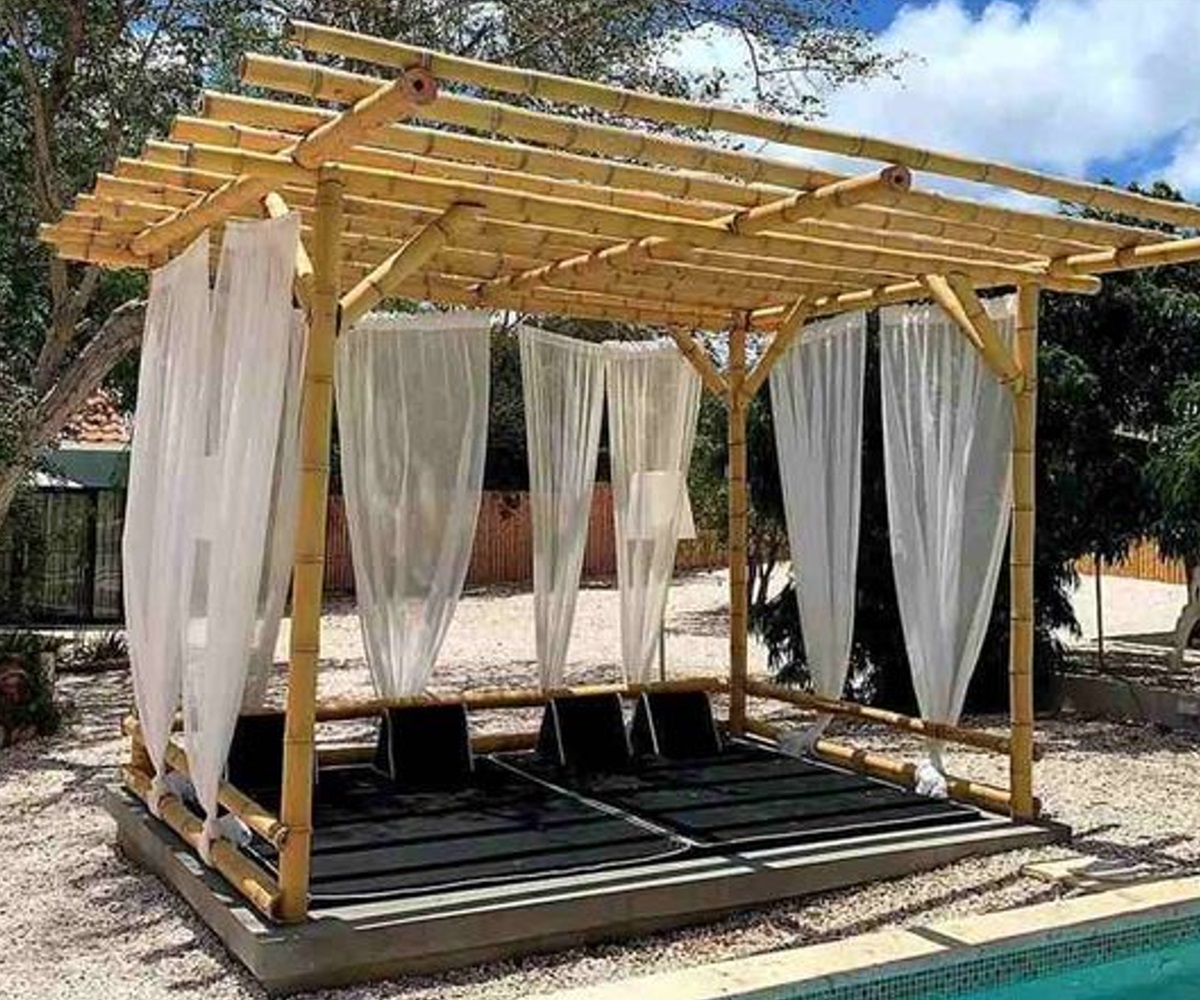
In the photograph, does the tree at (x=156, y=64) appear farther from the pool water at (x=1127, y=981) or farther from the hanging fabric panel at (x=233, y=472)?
the pool water at (x=1127, y=981)

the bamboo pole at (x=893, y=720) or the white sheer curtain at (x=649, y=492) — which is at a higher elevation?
the white sheer curtain at (x=649, y=492)

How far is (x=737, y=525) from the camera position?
7.44 m

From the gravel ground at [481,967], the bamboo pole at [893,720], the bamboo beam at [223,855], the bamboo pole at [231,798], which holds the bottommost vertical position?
the gravel ground at [481,967]

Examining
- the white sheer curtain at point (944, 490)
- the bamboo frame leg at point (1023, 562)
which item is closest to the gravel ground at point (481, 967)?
the bamboo frame leg at point (1023, 562)

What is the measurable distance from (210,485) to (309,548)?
646 mm

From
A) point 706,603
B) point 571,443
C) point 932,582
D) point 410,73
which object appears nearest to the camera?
point 410,73

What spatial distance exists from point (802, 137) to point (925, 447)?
107 inches

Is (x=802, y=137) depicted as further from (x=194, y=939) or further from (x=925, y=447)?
(x=194, y=939)

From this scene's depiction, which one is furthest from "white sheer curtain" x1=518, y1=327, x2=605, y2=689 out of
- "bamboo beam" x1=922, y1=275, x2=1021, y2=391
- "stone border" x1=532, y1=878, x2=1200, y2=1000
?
"stone border" x1=532, y1=878, x2=1200, y2=1000

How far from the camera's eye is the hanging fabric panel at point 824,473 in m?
6.64

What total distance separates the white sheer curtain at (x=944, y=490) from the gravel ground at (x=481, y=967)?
91 centimetres

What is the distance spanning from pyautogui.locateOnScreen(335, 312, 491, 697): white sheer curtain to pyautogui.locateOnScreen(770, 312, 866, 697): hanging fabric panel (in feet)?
5.62

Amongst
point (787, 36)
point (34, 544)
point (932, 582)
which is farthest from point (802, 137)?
point (34, 544)

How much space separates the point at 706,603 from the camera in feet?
58.8
